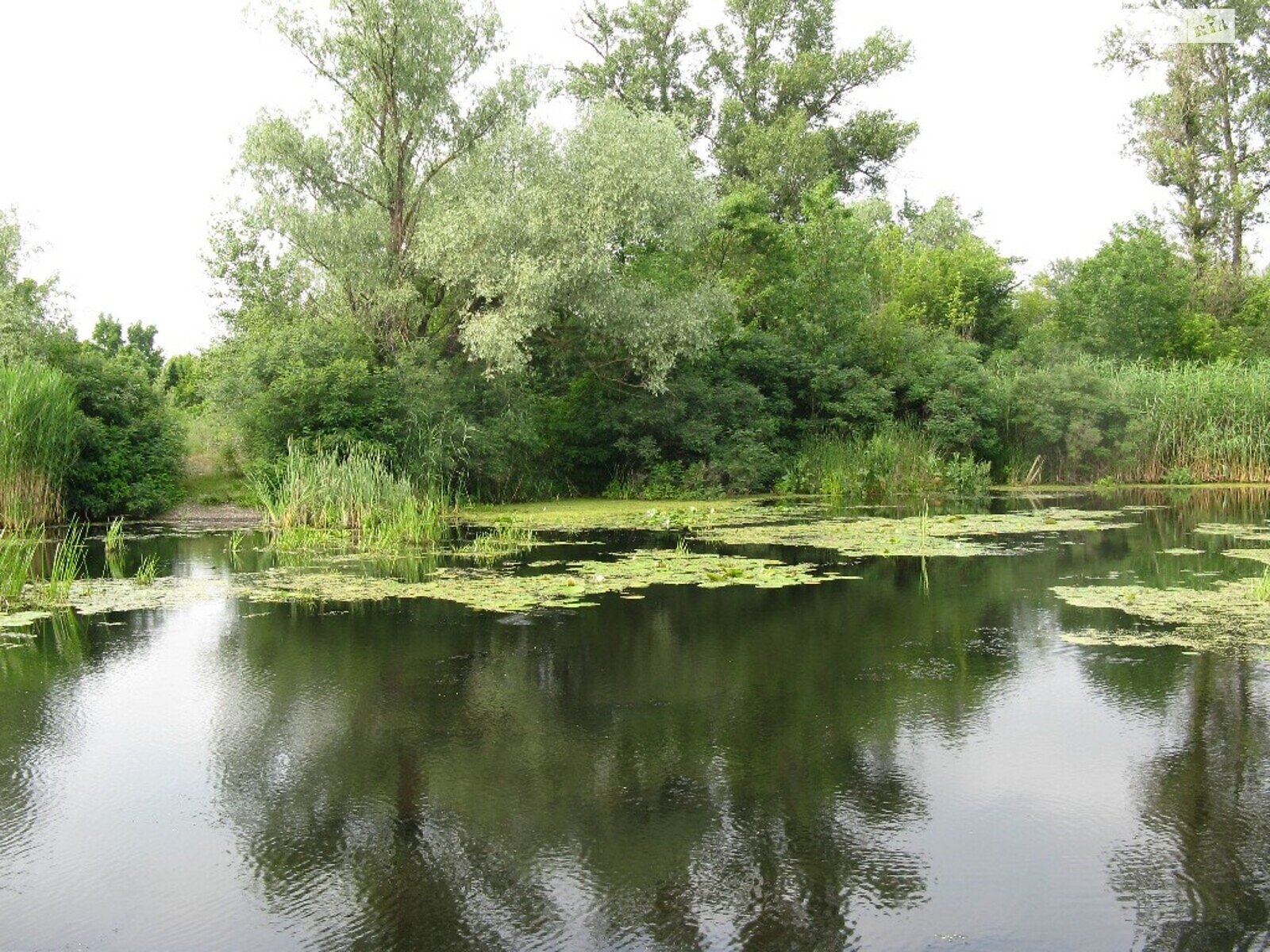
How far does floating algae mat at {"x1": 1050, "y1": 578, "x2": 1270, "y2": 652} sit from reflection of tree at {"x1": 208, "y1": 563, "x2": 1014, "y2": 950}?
3.90 ft

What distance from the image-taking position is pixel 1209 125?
122 ft

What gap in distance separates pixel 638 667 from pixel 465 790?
2738 mm

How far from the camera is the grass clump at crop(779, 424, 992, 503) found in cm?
2438

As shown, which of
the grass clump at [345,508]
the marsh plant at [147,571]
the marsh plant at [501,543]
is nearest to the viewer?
the marsh plant at [147,571]

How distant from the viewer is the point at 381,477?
56.9 feet

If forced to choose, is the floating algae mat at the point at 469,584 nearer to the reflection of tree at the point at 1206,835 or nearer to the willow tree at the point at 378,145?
the reflection of tree at the point at 1206,835

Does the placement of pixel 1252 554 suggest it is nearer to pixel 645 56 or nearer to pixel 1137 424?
pixel 1137 424

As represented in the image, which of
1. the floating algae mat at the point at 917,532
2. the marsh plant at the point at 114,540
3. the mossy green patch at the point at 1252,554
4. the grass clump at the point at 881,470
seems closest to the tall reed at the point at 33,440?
the marsh plant at the point at 114,540

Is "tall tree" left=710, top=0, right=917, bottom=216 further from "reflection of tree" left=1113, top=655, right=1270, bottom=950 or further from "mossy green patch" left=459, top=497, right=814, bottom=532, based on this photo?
"reflection of tree" left=1113, top=655, right=1270, bottom=950

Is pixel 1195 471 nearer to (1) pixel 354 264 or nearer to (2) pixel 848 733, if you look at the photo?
(1) pixel 354 264

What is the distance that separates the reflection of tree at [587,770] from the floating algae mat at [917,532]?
4.64 metres

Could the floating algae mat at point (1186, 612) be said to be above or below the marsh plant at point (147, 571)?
below

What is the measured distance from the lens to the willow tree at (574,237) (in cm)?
2092

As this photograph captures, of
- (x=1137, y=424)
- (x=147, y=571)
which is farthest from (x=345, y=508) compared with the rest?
(x=1137, y=424)
